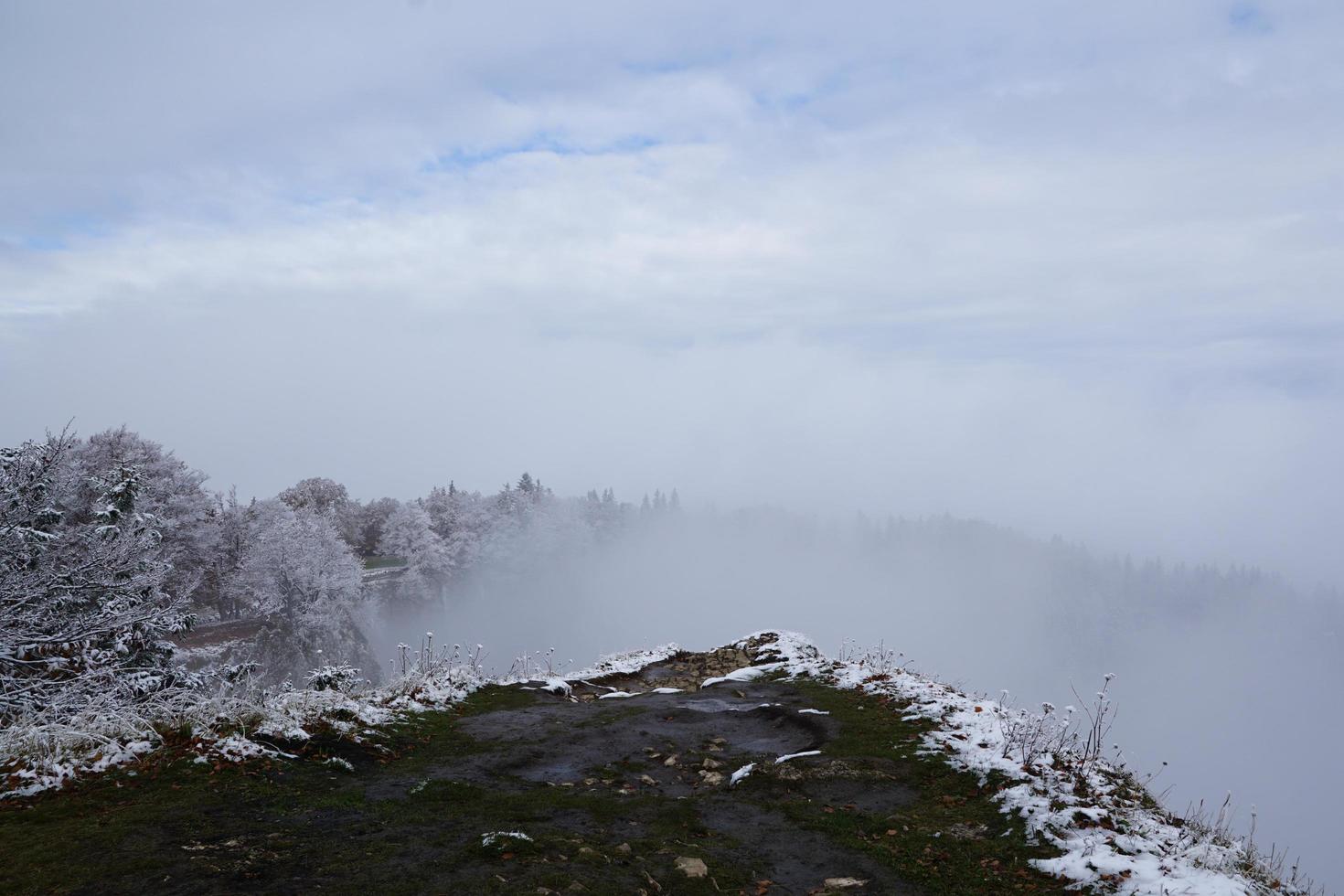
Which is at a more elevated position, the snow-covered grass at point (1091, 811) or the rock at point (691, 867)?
the rock at point (691, 867)

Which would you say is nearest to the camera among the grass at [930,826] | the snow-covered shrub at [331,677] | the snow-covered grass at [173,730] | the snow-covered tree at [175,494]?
the grass at [930,826]

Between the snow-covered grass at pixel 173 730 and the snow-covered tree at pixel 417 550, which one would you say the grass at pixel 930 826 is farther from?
the snow-covered tree at pixel 417 550

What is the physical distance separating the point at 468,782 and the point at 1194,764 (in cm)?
16677

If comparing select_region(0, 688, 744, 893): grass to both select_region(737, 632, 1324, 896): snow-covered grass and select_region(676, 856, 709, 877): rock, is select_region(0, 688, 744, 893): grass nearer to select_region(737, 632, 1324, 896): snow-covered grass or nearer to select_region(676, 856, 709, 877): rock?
select_region(676, 856, 709, 877): rock

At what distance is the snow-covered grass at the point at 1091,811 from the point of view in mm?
6730

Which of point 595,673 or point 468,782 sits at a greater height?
point 468,782

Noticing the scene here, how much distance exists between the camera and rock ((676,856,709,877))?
674 cm

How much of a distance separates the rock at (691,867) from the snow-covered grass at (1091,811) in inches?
124

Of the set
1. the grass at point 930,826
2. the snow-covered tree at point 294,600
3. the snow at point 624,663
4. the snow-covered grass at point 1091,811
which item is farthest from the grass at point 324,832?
the snow-covered tree at point 294,600

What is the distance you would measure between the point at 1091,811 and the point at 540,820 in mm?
5694

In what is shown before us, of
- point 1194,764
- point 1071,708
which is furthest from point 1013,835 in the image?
point 1194,764

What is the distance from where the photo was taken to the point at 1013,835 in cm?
774

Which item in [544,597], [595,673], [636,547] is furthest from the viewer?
[636,547]

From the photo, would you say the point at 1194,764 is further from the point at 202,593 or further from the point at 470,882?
the point at 470,882
